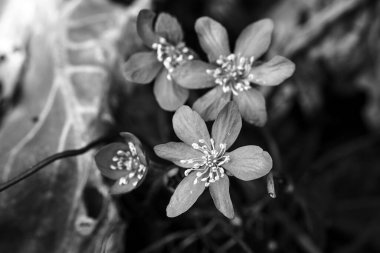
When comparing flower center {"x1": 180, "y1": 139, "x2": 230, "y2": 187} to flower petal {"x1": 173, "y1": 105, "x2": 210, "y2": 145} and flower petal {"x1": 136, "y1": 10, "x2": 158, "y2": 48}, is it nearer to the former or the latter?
flower petal {"x1": 173, "y1": 105, "x2": 210, "y2": 145}

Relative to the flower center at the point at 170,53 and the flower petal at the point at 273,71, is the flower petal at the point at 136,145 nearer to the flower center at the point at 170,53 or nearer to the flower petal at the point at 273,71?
the flower center at the point at 170,53

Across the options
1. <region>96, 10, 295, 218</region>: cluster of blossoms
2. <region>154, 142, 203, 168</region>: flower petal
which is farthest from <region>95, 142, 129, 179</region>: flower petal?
<region>154, 142, 203, 168</region>: flower petal

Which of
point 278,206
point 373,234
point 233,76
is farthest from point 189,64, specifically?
point 373,234

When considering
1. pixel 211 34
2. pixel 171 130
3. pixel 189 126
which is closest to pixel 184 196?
pixel 189 126

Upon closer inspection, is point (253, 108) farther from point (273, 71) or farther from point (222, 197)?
point (222, 197)

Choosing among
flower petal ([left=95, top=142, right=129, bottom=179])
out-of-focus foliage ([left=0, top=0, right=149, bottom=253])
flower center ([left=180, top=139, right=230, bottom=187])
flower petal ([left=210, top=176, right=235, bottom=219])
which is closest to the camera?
flower petal ([left=210, top=176, right=235, bottom=219])

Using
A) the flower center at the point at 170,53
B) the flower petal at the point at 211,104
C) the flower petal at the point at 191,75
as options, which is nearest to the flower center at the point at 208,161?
the flower petal at the point at 211,104

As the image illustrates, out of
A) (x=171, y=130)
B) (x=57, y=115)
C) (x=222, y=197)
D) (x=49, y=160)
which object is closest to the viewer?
(x=222, y=197)

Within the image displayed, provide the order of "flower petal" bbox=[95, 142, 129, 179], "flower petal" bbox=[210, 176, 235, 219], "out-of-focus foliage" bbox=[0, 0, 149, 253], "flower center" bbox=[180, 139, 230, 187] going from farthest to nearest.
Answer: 1. "out-of-focus foliage" bbox=[0, 0, 149, 253]
2. "flower petal" bbox=[95, 142, 129, 179]
3. "flower center" bbox=[180, 139, 230, 187]
4. "flower petal" bbox=[210, 176, 235, 219]
